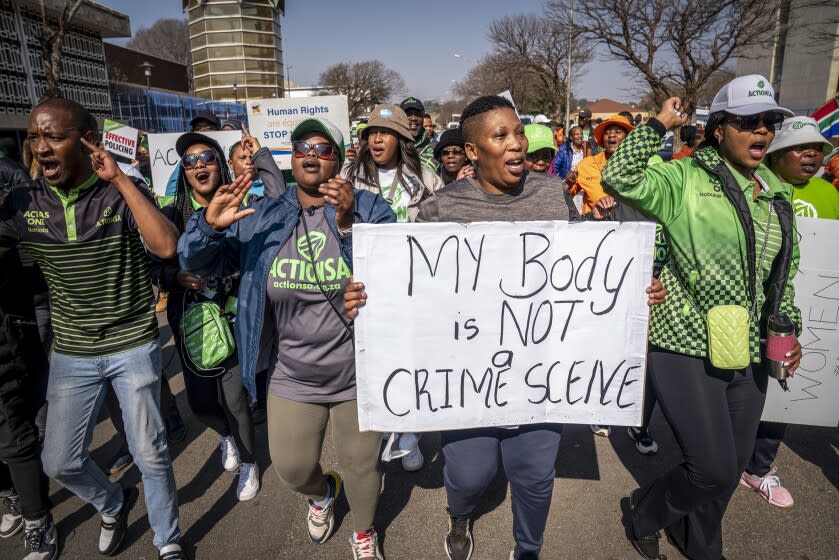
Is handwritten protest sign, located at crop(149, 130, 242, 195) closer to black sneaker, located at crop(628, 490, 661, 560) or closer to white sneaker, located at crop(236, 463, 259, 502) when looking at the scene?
white sneaker, located at crop(236, 463, 259, 502)

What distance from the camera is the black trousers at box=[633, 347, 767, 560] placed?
91.4 inches

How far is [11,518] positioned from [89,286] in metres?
1.63

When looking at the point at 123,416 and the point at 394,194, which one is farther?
the point at 394,194

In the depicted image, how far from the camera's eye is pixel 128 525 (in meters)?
3.02

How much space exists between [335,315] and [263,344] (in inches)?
16.2

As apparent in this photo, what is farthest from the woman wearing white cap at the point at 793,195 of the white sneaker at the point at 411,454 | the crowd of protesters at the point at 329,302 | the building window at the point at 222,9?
the building window at the point at 222,9

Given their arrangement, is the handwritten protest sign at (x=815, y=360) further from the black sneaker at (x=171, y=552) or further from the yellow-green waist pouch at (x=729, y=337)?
the black sneaker at (x=171, y=552)

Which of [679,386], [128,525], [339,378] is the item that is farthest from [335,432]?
[679,386]

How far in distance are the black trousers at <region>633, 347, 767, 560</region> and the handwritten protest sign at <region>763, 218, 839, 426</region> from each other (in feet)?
2.27

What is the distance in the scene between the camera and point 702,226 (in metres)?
2.31

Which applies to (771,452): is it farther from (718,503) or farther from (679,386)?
(679,386)

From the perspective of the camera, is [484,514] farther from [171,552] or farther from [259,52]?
[259,52]

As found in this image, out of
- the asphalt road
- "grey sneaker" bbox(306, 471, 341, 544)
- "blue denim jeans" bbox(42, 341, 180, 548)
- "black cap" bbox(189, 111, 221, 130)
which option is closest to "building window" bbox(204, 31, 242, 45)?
→ "black cap" bbox(189, 111, 221, 130)

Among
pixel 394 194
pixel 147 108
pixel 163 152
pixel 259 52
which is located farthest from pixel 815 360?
pixel 259 52
